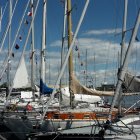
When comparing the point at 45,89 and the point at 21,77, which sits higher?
the point at 21,77

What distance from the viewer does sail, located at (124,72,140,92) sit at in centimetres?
2047

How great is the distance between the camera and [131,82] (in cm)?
2066

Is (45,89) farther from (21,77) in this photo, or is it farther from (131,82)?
(131,82)

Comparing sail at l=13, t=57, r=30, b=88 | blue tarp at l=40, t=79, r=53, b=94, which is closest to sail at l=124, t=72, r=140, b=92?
blue tarp at l=40, t=79, r=53, b=94

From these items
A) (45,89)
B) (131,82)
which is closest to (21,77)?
(45,89)

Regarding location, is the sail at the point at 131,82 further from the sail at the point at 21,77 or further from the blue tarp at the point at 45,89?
the sail at the point at 21,77

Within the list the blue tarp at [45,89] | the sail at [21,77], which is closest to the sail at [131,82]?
the blue tarp at [45,89]

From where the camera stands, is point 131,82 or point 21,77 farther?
point 21,77

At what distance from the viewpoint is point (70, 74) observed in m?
29.0

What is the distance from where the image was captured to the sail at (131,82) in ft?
67.1

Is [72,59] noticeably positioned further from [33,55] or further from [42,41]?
[33,55]

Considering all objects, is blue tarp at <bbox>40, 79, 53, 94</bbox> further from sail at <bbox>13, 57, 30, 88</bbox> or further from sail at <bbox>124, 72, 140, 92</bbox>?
sail at <bbox>124, 72, 140, 92</bbox>

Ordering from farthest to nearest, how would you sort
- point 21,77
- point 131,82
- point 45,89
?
1. point 21,77
2. point 45,89
3. point 131,82

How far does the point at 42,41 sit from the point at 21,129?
37.4 ft
